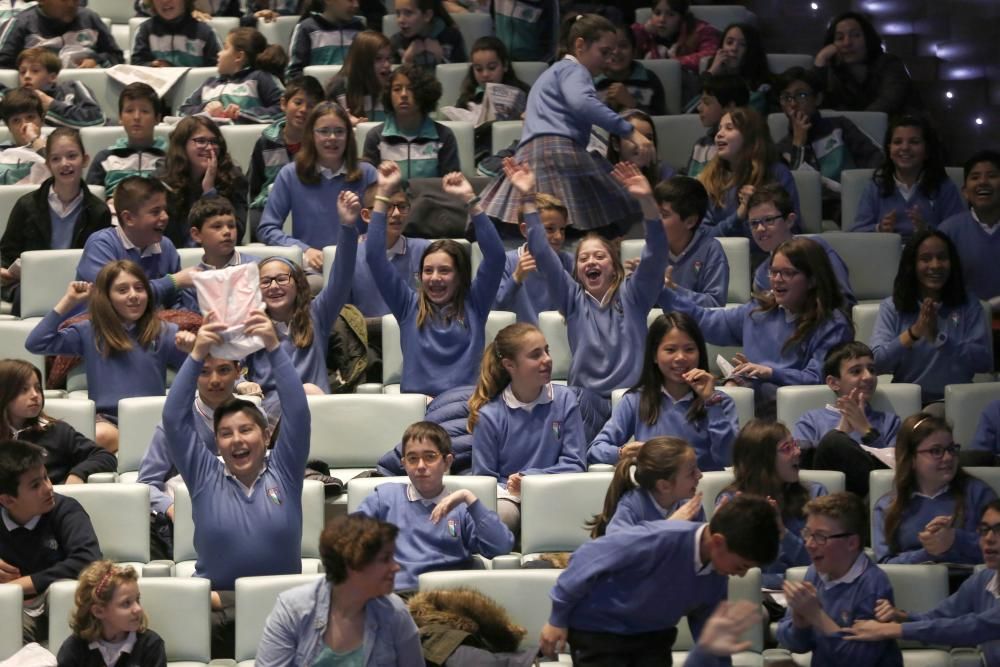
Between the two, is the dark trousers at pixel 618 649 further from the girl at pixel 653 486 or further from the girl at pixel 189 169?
the girl at pixel 189 169

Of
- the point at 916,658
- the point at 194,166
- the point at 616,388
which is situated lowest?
the point at 916,658

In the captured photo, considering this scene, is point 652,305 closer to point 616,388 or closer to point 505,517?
point 616,388

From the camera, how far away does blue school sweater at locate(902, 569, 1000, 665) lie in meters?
5.07

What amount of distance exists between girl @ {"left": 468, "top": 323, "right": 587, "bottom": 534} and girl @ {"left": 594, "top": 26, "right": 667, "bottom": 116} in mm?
2503

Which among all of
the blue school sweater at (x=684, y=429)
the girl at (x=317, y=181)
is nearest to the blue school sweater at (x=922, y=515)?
the blue school sweater at (x=684, y=429)

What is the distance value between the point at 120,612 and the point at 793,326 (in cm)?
278

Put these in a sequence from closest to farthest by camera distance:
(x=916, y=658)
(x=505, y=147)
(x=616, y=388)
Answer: (x=916, y=658) < (x=616, y=388) < (x=505, y=147)

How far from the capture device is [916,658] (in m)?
A: 5.18

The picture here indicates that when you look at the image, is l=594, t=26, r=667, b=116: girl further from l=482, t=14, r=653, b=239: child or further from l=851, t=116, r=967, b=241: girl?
l=851, t=116, r=967, b=241: girl

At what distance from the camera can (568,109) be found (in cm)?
727

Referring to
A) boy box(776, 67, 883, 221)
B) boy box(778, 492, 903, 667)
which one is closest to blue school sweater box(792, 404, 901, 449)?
boy box(778, 492, 903, 667)

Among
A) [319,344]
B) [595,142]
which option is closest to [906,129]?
[595,142]

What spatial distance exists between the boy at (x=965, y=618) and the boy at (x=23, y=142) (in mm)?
4293

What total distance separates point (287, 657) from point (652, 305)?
8.05 ft
